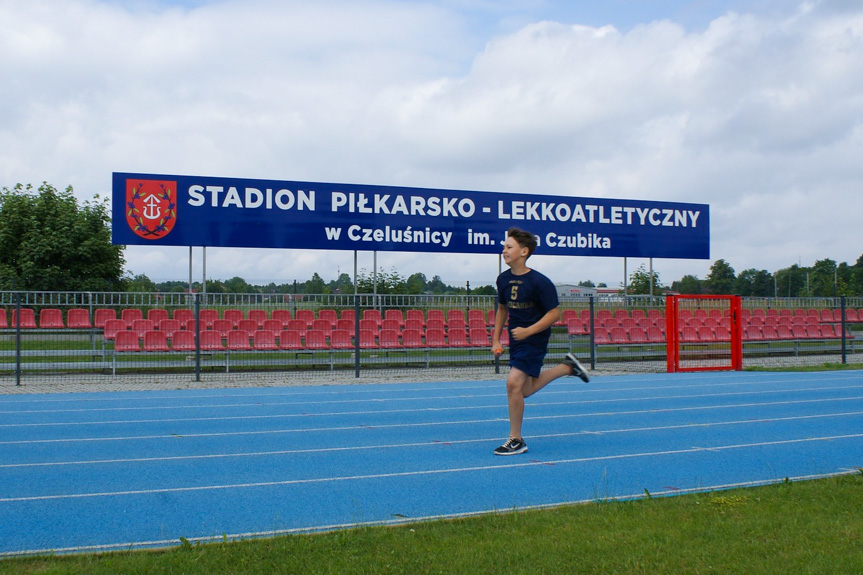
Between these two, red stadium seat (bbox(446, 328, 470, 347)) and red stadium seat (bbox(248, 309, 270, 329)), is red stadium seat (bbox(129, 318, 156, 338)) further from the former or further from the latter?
red stadium seat (bbox(446, 328, 470, 347))

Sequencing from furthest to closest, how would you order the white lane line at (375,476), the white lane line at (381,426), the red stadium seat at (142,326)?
the red stadium seat at (142,326) < the white lane line at (381,426) < the white lane line at (375,476)

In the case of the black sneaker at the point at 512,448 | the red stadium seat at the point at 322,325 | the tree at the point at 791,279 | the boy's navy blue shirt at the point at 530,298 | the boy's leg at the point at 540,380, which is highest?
the tree at the point at 791,279

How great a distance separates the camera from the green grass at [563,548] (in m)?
3.84

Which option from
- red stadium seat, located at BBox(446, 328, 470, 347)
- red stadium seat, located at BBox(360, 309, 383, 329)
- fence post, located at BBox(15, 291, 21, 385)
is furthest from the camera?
red stadium seat, located at BBox(446, 328, 470, 347)

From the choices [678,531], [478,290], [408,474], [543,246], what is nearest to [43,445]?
[408,474]

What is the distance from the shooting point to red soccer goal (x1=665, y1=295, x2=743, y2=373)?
17.8m

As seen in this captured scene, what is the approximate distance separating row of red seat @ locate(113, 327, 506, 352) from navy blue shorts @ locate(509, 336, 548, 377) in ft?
33.0

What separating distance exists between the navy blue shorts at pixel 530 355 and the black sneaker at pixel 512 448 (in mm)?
699

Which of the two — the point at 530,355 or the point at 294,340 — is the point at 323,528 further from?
the point at 294,340

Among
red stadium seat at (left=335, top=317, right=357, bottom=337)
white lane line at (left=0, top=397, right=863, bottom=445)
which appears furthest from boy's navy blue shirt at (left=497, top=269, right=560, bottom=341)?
red stadium seat at (left=335, top=317, right=357, bottom=337)

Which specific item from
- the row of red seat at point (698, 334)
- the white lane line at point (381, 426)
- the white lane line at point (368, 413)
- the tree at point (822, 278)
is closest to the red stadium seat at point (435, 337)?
the row of red seat at point (698, 334)

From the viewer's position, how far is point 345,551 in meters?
4.12

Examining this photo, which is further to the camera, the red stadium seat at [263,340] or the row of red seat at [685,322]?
the row of red seat at [685,322]

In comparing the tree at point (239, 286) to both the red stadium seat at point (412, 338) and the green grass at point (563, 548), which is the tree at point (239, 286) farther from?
the green grass at point (563, 548)
